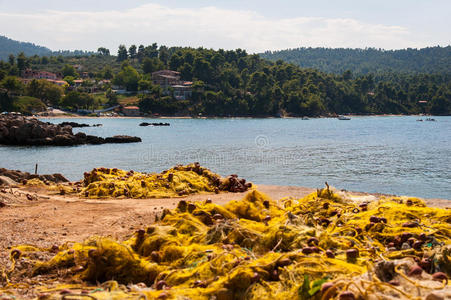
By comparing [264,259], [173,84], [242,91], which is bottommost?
[264,259]

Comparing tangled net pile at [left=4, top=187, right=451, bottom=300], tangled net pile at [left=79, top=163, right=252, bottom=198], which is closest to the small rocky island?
tangled net pile at [left=79, top=163, right=252, bottom=198]

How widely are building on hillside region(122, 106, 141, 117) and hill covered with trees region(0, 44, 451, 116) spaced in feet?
6.06

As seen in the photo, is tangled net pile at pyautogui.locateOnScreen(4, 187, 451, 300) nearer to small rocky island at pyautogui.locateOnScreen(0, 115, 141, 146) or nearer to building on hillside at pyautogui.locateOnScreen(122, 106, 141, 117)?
small rocky island at pyautogui.locateOnScreen(0, 115, 141, 146)

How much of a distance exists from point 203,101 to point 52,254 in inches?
5041

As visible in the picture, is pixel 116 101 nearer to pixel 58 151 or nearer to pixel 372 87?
pixel 58 151

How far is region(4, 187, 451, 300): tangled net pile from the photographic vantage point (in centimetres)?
476

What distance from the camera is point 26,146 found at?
45.1 metres

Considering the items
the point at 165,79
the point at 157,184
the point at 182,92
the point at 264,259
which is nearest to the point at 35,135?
the point at 157,184

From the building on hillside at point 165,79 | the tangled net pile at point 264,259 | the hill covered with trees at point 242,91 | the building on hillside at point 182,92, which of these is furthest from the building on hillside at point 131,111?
the tangled net pile at point 264,259

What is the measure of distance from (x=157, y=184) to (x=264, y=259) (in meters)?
9.89

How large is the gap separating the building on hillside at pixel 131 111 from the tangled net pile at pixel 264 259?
117403 millimetres

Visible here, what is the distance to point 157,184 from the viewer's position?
14984 millimetres

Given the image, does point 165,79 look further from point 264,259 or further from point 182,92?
point 264,259

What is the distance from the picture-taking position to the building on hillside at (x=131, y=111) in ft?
403
